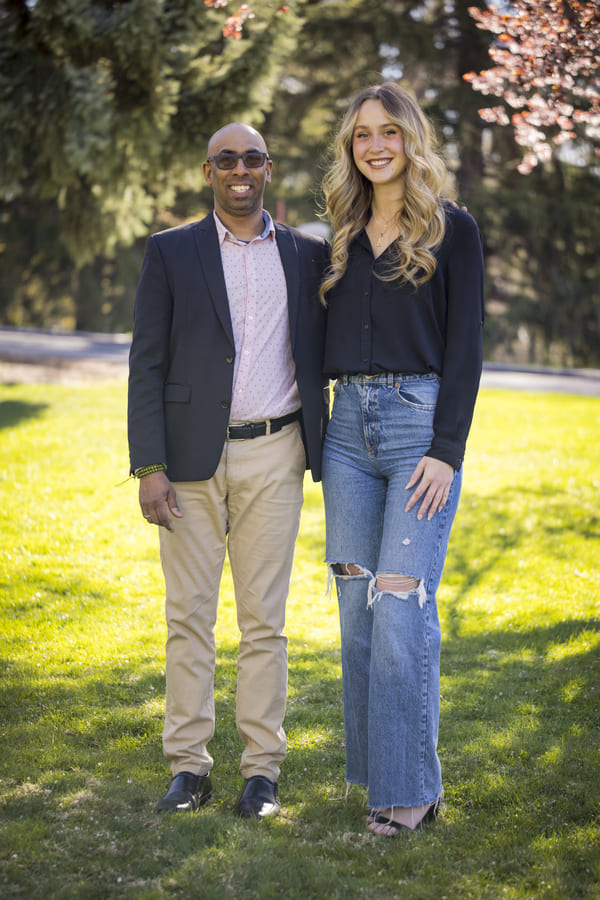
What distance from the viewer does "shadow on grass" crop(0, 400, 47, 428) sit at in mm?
10808

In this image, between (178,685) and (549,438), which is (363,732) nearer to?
(178,685)

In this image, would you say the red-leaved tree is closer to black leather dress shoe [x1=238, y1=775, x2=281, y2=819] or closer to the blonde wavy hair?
the blonde wavy hair

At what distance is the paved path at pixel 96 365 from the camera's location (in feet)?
53.0

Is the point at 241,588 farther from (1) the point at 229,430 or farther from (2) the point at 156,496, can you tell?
(1) the point at 229,430

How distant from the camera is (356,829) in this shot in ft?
10.2

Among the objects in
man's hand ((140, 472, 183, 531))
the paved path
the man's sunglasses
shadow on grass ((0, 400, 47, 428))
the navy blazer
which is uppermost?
the man's sunglasses

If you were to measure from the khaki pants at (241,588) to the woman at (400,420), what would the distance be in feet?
0.73

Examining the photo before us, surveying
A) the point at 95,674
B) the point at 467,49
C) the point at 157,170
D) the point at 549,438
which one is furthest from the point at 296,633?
the point at 467,49

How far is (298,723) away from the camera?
4121mm

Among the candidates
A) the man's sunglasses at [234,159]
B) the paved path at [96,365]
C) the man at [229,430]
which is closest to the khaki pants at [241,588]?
the man at [229,430]

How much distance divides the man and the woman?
0.20 metres

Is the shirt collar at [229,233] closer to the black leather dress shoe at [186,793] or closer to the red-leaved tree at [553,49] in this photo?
the black leather dress shoe at [186,793]

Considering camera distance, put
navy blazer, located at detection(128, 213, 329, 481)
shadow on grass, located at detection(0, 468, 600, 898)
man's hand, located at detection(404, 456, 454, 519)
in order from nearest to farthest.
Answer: shadow on grass, located at detection(0, 468, 600, 898) → man's hand, located at detection(404, 456, 454, 519) → navy blazer, located at detection(128, 213, 329, 481)

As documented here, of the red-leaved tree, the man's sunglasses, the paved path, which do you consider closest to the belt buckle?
the man's sunglasses
